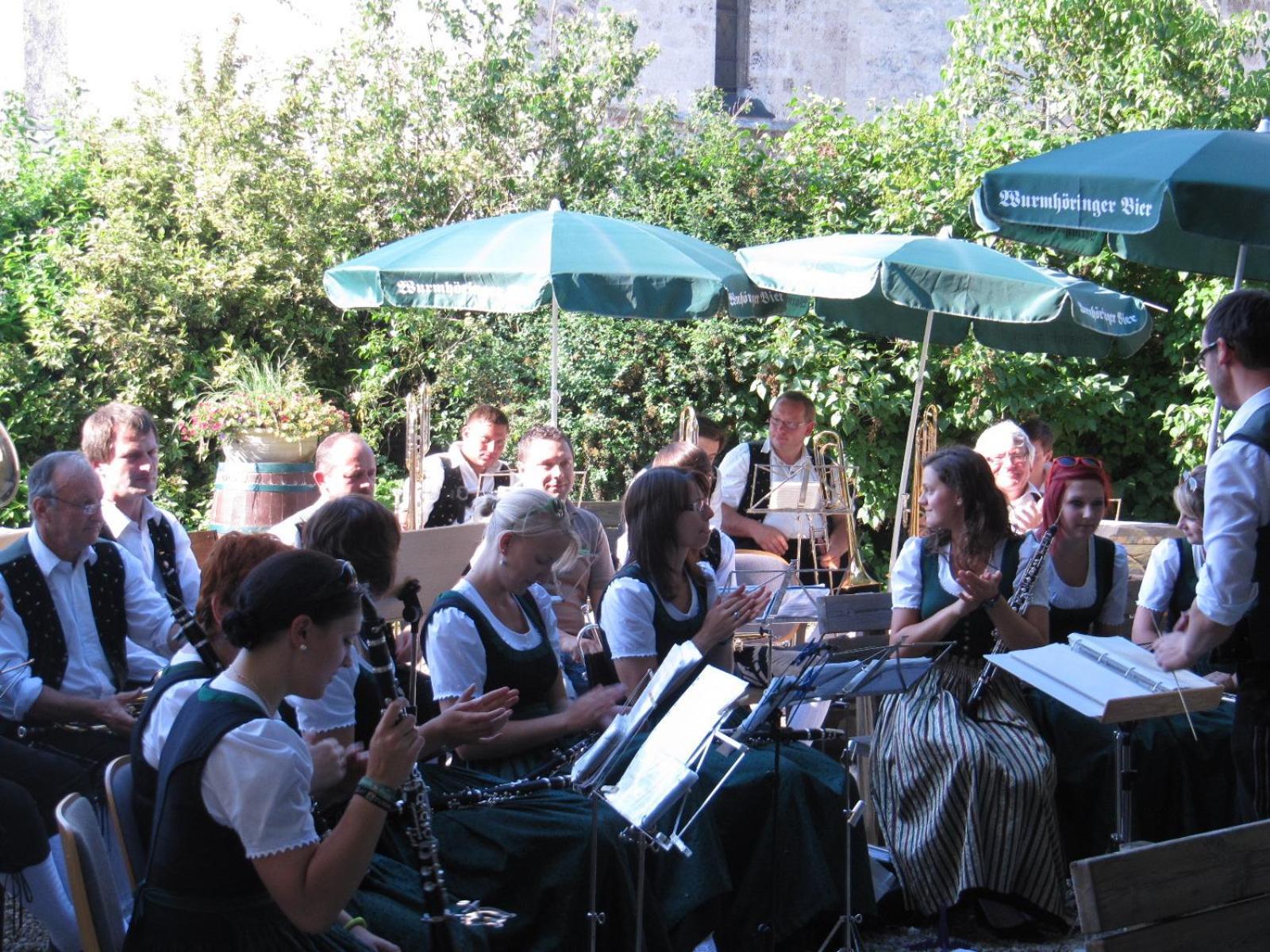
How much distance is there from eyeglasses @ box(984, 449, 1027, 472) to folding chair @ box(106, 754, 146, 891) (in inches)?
198

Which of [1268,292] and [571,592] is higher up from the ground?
[1268,292]

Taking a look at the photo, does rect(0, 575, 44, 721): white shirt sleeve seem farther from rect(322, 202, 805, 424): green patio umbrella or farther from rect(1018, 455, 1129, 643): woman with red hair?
rect(1018, 455, 1129, 643): woman with red hair

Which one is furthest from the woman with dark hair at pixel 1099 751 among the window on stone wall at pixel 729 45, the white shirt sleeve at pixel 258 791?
the window on stone wall at pixel 729 45

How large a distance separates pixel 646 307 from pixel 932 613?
2608mm

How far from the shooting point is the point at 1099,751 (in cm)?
489

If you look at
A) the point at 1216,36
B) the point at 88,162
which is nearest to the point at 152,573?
the point at 88,162

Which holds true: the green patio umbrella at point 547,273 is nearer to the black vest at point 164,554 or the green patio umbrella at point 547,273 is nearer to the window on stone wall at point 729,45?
the black vest at point 164,554

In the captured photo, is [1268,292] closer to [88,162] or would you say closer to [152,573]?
[152,573]

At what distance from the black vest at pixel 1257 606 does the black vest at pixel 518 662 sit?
6.11ft

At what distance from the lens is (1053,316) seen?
22.4ft

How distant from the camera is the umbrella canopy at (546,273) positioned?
21.9 feet

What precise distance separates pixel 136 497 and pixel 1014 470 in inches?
165

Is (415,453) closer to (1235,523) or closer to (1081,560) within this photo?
(1081,560)

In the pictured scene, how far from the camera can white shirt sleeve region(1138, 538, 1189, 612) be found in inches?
192
